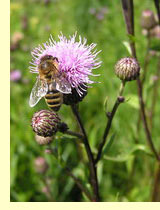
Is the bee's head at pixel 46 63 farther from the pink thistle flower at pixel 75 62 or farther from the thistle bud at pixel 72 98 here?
the thistle bud at pixel 72 98

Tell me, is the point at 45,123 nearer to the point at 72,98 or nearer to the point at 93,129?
the point at 72,98

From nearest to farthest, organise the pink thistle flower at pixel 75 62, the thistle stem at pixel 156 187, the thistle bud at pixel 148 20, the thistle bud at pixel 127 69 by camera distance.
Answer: the pink thistle flower at pixel 75 62, the thistle bud at pixel 127 69, the thistle stem at pixel 156 187, the thistle bud at pixel 148 20

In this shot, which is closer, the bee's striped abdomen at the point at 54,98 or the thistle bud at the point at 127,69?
the bee's striped abdomen at the point at 54,98

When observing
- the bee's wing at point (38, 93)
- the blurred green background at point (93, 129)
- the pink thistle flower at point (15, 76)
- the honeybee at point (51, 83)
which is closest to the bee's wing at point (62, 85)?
the honeybee at point (51, 83)

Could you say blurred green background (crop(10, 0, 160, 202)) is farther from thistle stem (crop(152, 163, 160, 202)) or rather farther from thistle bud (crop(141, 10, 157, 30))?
thistle bud (crop(141, 10, 157, 30))

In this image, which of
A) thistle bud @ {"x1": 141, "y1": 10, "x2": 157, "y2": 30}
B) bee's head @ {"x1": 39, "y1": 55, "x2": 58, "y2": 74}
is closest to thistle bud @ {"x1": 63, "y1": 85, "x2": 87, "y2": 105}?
bee's head @ {"x1": 39, "y1": 55, "x2": 58, "y2": 74}

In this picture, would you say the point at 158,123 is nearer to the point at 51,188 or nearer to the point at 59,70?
the point at 51,188
